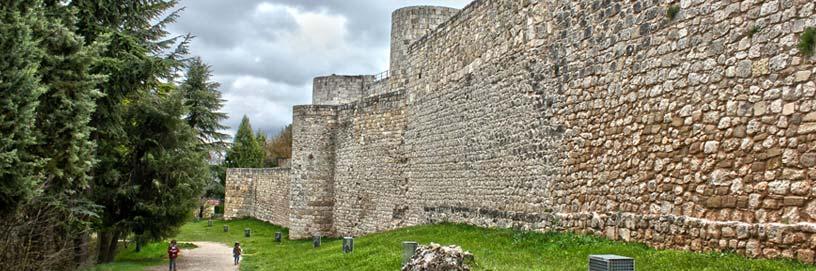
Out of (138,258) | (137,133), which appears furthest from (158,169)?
(138,258)

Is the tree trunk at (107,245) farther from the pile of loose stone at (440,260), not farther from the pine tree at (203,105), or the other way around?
the pile of loose stone at (440,260)

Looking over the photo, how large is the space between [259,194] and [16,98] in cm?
2954

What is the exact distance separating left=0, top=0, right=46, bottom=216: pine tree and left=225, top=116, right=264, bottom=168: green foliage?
4936 centimetres

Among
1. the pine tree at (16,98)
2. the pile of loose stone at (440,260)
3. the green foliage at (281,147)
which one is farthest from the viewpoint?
the green foliage at (281,147)

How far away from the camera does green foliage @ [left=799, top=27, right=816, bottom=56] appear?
23.6 ft

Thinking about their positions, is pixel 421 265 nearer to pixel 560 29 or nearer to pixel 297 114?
pixel 560 29

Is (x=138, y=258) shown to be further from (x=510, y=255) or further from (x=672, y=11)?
(x=672, y=11)

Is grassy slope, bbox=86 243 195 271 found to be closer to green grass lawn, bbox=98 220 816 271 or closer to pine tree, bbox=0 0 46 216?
green grass lawn, bbox=98 220 816 271

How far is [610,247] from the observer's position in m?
9.47

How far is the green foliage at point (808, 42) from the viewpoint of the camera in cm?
719

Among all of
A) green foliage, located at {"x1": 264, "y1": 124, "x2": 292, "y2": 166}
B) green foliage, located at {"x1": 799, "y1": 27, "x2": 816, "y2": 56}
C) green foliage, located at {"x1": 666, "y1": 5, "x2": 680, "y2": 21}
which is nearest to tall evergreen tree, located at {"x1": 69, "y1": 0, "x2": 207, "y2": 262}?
green foliage, located at {"x1": 666, "y1": 5, "x2": 680, "y2": 21}

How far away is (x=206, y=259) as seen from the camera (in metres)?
22.4

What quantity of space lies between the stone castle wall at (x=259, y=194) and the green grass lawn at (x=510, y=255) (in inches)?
498

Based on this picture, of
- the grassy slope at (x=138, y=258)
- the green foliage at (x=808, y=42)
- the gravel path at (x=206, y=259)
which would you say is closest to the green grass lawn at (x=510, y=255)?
the grassy slope at (x=138, y=258)
